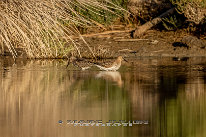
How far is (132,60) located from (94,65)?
1789 millimetres

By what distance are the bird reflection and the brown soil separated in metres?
2.99

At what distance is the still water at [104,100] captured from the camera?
724 cm

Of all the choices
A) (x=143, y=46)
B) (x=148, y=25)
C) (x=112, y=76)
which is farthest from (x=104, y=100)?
(x=148, y=25)

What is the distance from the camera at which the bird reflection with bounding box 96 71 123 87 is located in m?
11.4

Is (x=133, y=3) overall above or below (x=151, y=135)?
above

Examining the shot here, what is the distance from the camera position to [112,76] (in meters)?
12.2

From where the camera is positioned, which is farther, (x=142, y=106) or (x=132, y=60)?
(x=132, y=60)

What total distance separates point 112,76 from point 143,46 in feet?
17.6

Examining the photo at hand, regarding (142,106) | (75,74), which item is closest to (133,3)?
(75,74)

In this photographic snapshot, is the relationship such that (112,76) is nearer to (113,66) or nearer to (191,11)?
(113,66)

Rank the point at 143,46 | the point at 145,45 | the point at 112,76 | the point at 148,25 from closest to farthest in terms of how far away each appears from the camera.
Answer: the point at 112,76
the point at 143,46
the point at 145,45
the point at 148,25

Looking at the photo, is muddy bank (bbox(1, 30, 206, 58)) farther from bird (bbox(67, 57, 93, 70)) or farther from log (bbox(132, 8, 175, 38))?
bird (bbox(67, 57, 93, 70))

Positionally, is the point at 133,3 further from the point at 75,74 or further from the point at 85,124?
the point at 85,124

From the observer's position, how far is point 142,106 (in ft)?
28.3
